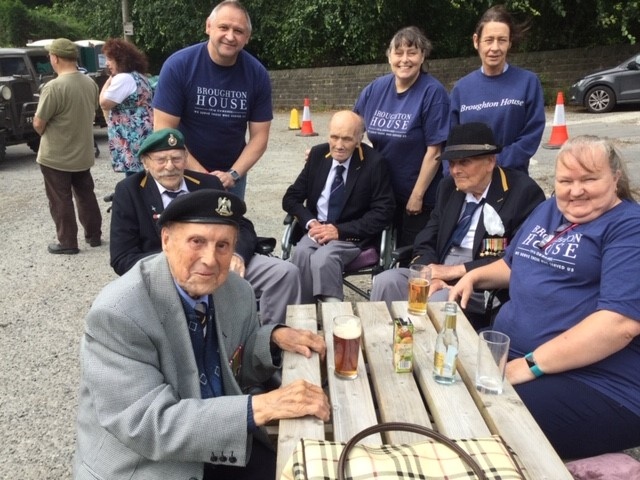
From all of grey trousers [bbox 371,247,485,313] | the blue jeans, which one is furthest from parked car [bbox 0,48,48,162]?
the blue jeans

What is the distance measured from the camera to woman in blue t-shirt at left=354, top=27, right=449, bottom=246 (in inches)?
154

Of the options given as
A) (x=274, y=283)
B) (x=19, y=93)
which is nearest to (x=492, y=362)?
(x=274, y=283)

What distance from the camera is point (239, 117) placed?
4.07 metres

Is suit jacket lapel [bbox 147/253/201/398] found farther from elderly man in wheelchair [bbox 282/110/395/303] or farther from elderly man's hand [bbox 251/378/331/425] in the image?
elderly man in wheelchair [bbox 282/110/395/303]

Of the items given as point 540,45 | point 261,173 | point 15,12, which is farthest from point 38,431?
point 15,12

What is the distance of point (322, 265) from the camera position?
3.72 meters

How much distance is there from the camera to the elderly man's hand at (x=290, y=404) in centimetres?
180

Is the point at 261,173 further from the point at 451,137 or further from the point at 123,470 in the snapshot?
the point at 123,470

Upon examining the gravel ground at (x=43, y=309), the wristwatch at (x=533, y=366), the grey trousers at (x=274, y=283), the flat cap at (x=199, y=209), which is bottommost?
the gravel ground at (x=43, y=309)

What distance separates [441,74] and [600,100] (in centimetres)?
492

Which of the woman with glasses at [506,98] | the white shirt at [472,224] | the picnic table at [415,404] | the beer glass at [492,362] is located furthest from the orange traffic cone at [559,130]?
the beer glass at [492,362]

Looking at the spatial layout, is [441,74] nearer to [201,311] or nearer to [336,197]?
[336,197]

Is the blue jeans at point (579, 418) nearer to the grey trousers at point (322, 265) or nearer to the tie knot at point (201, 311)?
the tie knot at point (201, 311)

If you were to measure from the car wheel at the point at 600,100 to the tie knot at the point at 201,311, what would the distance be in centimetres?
1384
